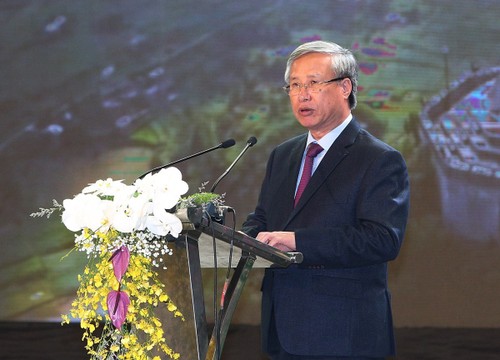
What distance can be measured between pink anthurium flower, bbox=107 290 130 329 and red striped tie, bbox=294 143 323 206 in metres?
0.78

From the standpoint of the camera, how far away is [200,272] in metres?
1.97

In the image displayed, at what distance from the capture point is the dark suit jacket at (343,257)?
7.39ft

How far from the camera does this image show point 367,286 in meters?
2.35

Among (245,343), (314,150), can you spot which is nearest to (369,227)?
(314,150)

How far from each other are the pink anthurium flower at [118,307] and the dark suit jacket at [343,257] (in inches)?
22.4

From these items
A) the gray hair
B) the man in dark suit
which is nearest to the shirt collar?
the man in dark suit

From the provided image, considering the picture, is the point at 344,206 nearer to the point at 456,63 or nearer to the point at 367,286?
the point at 367,286

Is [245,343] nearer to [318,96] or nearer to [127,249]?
[318,96]

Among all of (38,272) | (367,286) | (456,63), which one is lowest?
(38,272)

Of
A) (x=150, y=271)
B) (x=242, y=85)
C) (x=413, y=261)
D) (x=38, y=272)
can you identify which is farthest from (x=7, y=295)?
(x=150, y=271)

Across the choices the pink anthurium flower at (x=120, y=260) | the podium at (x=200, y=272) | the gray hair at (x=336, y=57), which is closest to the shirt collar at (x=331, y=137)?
the gray hair at (x=336, y=57)

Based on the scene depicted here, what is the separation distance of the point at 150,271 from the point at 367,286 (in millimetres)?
727

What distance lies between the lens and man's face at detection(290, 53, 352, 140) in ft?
8.23

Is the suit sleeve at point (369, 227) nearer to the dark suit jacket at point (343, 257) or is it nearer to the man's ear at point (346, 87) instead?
the dark suit jacket at point (343, 257)
